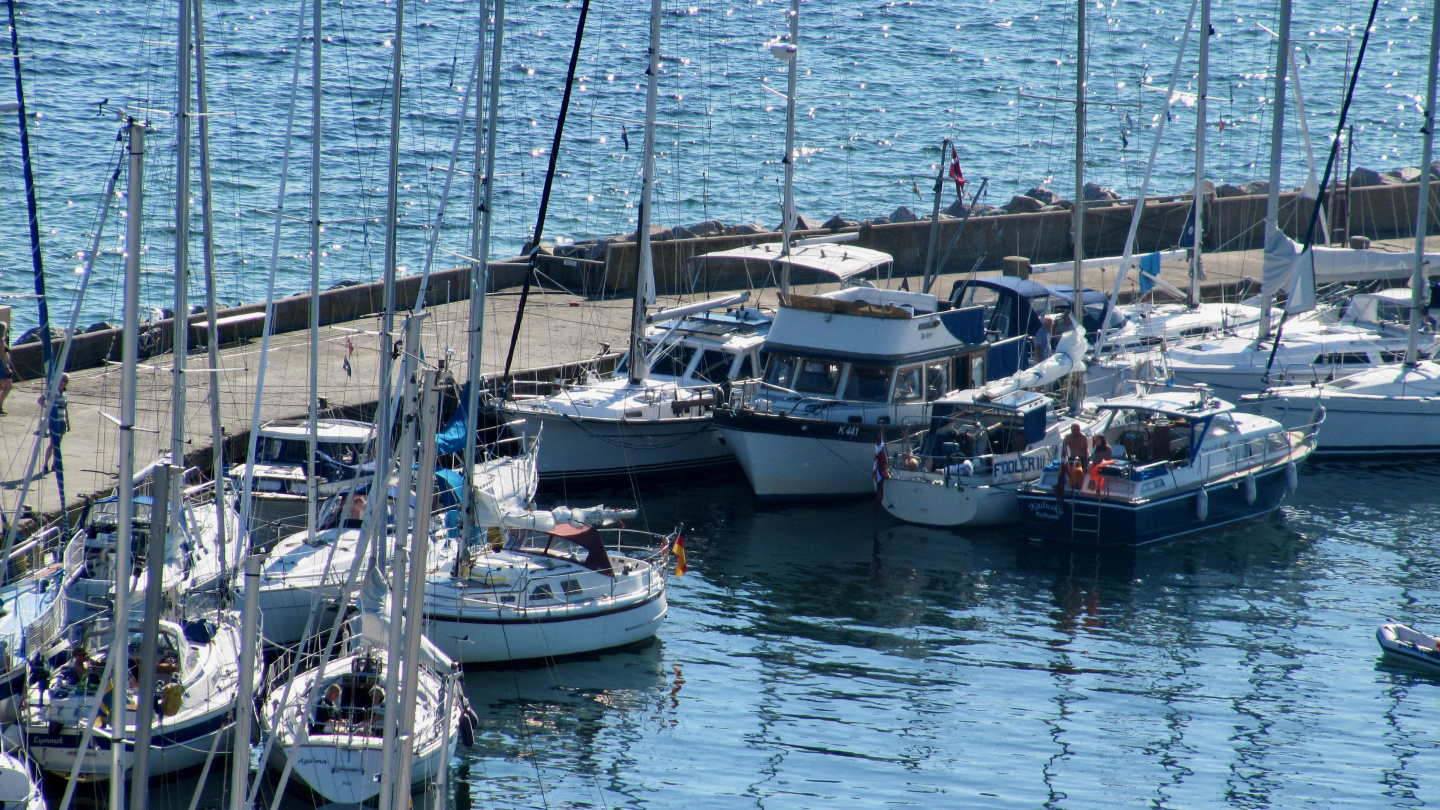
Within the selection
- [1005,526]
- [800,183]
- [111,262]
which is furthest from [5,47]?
[1005,526]

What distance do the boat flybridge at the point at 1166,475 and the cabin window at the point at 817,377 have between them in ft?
13.5

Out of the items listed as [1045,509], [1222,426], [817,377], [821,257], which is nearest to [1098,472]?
[1045,509]

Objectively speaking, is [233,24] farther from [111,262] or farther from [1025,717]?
[1025,717]

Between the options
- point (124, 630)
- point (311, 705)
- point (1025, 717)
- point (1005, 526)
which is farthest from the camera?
point (1005, 526)

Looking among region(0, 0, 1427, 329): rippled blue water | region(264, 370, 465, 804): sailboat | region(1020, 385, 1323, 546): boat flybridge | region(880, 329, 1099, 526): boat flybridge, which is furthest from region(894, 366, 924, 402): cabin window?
region(0, 0, 1427, 329): rippled blue water

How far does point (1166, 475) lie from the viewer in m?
27.8

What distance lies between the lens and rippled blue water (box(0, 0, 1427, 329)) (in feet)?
167

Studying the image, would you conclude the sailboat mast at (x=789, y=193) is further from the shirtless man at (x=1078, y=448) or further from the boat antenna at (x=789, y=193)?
the shirtless man at (x=1078, y=448)

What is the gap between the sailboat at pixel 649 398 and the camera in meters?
28.6

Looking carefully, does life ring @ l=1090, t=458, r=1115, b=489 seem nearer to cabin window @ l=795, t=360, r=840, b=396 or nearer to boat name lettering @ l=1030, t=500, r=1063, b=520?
boat name lettering @ l=1030, t=500, r=1063, b=520

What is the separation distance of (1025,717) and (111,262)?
3240 cm

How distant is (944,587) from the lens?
25750mm

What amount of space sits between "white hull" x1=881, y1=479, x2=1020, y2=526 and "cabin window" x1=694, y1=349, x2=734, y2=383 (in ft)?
14.2

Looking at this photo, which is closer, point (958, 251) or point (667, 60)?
point (958, 251)
